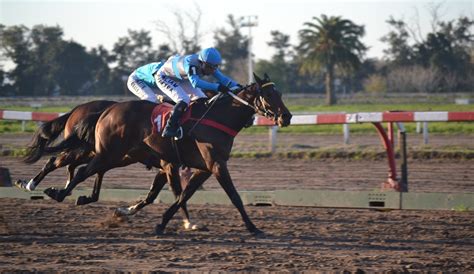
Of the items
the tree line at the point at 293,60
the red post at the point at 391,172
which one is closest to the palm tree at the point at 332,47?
the tree line at the point at 293,60

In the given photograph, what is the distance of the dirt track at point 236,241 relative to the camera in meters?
6.28

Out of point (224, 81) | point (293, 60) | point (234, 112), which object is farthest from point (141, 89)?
point (293, 60)

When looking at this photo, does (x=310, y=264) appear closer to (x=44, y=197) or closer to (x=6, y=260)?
(x=6, y=260)

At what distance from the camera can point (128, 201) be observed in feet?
36.1

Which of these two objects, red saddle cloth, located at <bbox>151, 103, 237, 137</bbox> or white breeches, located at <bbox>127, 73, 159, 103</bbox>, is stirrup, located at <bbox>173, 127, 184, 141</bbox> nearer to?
red saddle cloth, located at <bbox>151, 103, 237, 137</bbox>

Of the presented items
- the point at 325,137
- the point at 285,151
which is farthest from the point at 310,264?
the point at 325,137

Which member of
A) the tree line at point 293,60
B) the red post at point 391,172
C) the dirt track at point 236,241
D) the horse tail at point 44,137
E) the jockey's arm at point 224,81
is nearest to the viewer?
the dirt track at point 236,241

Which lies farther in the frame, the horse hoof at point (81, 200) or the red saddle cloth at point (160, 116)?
the horse hoof at point (81, 200)

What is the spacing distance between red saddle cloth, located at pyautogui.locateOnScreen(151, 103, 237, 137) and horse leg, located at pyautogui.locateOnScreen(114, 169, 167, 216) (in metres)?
0.72

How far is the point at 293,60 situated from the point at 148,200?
62.2m

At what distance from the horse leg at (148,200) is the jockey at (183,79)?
884 mm

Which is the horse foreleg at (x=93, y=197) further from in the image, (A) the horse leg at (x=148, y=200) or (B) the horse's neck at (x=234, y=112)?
(B) the horse's neck at (x=234, y=112)

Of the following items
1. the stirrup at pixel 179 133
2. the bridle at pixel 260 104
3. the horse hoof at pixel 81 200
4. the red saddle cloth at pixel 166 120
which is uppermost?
the bridle at pixel 260 104

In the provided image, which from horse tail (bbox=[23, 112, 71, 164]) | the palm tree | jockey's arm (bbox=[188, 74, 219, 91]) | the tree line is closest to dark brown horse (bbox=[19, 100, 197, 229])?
horse tail (bbox=[23, 112, 71, 164])
